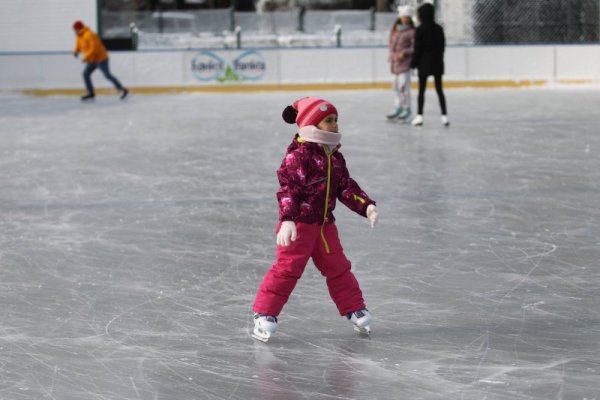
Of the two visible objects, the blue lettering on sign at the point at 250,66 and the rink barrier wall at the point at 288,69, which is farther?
the blue lettering on sign at the point at 250,66

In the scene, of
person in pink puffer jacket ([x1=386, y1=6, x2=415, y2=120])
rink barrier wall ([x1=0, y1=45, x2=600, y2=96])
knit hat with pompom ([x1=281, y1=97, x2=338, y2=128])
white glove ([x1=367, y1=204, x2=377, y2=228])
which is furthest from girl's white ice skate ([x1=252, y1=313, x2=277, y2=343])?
rink barrier wall ([x1=0, y1=45, x2=600, y2=96])

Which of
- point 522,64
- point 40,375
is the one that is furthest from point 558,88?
point 40,375

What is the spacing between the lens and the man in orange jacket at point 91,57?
751 inches

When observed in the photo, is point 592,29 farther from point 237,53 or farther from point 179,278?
point 179,278

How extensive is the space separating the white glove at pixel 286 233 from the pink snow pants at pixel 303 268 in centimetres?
10

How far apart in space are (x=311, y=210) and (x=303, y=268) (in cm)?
26

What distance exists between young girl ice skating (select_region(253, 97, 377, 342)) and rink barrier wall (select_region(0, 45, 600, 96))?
15570mm

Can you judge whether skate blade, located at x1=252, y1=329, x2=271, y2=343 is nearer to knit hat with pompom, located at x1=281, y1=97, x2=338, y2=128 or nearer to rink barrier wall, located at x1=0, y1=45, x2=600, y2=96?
knit hat with pompom, located at x1=281, y1=97, x2=338, y2=128

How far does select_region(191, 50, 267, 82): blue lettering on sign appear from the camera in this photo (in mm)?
20500

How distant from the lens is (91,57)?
19.2m

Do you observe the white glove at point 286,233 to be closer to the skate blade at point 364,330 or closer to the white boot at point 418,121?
the skate blade at point 364,330

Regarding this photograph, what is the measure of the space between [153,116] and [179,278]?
10119mm

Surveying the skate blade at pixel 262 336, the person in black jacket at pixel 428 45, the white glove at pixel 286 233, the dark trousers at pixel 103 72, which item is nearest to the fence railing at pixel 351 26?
the dark trousers at pixel 103 72

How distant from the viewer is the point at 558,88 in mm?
20125
